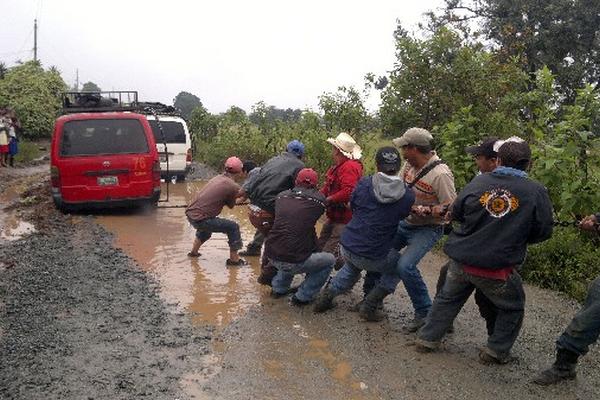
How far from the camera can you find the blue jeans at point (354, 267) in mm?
5594

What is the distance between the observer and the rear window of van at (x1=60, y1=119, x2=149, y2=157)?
1051cm

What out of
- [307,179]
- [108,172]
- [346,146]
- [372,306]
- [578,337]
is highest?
[346,146]

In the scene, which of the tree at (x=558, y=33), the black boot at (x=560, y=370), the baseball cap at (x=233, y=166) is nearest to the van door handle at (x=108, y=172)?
the baseball cap at (x=233, y=166)

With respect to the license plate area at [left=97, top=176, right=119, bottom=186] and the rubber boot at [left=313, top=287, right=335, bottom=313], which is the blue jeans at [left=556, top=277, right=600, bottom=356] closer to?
the rubber boot at [left=313, top=287, right=335, bottom=313]

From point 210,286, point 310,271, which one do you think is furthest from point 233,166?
point 310,271

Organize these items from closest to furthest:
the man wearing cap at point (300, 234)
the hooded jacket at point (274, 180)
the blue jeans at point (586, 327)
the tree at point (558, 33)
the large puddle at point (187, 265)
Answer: the blue jeans at point (586, 327)
the man wearing cap at point (300, 234)
the large puddle at point (187, 265)
the hooded jacket at point (274, 180)
the tree at point (558, 33)

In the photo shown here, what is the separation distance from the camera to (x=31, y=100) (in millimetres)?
31078

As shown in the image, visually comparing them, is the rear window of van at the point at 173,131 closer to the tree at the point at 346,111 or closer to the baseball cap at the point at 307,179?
the tree at the point at 346,111

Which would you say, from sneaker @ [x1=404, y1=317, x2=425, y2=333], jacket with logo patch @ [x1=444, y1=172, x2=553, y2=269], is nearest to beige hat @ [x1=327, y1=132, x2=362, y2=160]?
sneaker @ [x1=404, y1=317, x2=425, y2=333]

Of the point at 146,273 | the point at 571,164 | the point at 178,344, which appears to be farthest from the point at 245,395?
the point at 571,164

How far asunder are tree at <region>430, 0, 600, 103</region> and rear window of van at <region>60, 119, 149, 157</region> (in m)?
15.0

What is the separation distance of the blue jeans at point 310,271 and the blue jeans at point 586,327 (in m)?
2.43

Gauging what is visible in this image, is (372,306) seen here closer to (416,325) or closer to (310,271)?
(416,325)

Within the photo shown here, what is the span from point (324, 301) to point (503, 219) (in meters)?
2.27
